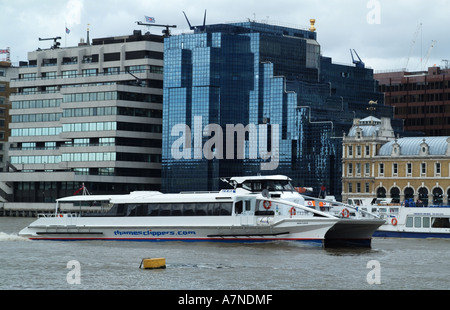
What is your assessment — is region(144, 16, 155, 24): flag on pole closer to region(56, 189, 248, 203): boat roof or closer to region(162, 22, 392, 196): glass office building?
region(162, 22, 392, 196): glass office building

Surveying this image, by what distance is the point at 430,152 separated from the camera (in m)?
142

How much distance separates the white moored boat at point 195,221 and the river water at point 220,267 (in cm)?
99

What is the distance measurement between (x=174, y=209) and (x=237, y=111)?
97.7 metres

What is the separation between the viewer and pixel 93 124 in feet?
584

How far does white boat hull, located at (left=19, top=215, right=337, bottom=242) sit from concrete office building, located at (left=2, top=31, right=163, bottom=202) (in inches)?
3808

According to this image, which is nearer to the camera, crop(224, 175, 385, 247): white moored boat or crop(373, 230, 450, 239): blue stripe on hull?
crop(224, 175, 385, 247): white moored boat

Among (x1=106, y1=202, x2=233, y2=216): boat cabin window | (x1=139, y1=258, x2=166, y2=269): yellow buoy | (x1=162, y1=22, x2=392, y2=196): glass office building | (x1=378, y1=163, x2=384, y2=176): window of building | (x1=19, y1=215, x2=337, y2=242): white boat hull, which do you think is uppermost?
(x1=162, y1=22, x2=392, y2=196): glass office building

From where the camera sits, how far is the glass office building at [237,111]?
167 m

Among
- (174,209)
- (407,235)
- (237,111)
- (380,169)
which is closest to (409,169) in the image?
(380,169)

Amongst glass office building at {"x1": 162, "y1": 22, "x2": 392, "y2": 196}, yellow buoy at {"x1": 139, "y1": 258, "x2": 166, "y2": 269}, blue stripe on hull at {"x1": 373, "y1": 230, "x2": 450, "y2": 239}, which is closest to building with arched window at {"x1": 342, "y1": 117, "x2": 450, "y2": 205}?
glass office building at {"x1": 162, "y1": 22, "x2": 392, "y2": 196}

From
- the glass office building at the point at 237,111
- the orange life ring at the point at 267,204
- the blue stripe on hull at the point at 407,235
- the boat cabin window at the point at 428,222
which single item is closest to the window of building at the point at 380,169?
the glass office building at the point at 237,111

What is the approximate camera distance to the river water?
5053 centimetres

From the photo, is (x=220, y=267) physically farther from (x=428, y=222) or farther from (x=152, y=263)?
(x=428, y=222)
